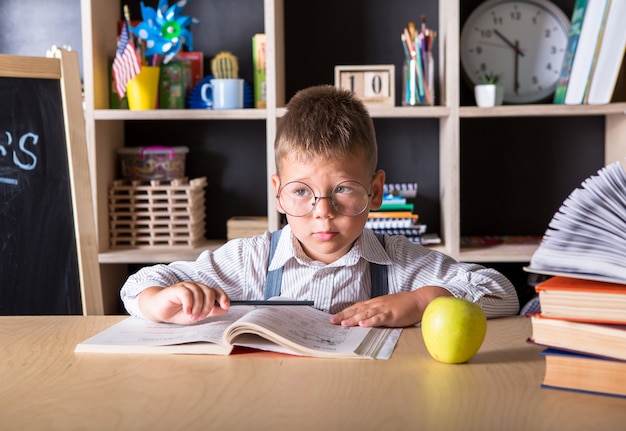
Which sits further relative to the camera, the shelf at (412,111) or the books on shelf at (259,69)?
the books on shelf at (259,69)

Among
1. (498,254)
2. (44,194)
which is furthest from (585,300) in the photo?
(498,254)

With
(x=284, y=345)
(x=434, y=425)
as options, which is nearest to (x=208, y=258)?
(x=284, y=345)

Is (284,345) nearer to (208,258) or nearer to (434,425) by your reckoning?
(434,425)

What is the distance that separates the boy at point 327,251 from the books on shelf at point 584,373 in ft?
1.27

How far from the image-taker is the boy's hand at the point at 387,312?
1.12m

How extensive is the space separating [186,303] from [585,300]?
0.55 meters

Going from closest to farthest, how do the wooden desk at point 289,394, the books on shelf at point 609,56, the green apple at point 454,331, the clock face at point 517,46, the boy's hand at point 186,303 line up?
the wooden desk at point 289,394 < the green apple at point 454,331 < the boy's hand at point 186,303 < the books on shelf at point 609,56 < the clock face at point 517,46

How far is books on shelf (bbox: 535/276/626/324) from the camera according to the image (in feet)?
2.50

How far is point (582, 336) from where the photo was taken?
78 centimetres

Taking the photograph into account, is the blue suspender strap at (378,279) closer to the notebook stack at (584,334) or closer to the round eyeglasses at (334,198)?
the round eyeglasses at (334,198)

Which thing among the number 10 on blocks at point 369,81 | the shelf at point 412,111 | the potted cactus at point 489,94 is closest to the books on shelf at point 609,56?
the potted cactus at point 489,94

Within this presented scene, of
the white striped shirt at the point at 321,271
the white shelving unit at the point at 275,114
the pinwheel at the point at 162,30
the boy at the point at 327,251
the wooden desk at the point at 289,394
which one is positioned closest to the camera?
the wooden desk at the point at 289,394

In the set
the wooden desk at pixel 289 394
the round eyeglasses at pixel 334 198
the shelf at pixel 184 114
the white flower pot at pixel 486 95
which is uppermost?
the white flower pot at pixel 486 95

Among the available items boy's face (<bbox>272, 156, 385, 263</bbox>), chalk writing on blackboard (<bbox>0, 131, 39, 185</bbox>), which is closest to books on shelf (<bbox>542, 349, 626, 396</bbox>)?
boy's face (<bbox>272, 156, 385, 263</bbox>)
